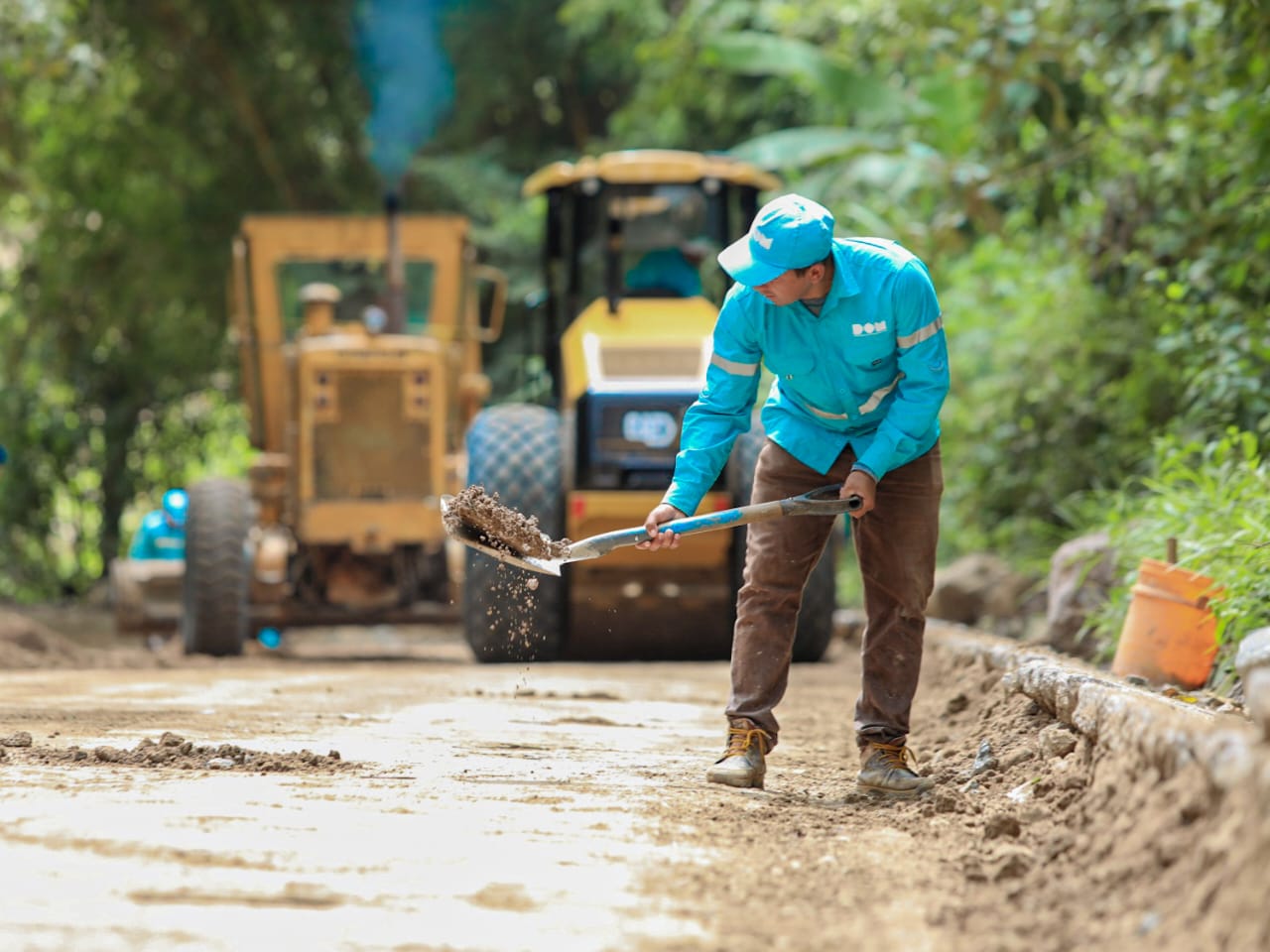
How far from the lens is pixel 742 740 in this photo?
16.9 feet

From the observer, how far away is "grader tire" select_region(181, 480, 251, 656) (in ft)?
33.3

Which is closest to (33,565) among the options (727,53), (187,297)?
(187,297)

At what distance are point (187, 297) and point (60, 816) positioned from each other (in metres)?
15.0

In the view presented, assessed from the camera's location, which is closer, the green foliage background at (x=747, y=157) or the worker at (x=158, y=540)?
the green foliage background at (x=747, y=157)

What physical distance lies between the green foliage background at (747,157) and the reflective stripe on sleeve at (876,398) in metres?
2.80

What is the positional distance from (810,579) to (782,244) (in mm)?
4275

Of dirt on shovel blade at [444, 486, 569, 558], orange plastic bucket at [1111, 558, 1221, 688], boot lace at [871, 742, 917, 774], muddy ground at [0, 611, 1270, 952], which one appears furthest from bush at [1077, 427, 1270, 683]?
dirt on shovel blade at [444, 486, 569, 558]

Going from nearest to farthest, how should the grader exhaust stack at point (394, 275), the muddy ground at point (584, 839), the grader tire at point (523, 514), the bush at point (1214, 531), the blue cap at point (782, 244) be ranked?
the muddy ground at point (584, 839)
the blue cap at point (782, 244)
the bush at point (1214, 531)
the grader tire at point (523, 514)
the grader exhaust stack at point (394, 275)

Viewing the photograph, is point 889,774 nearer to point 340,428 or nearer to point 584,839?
point 584,839

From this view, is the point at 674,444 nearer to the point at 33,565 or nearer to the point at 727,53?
the point at 727,53

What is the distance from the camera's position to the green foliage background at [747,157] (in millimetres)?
9578

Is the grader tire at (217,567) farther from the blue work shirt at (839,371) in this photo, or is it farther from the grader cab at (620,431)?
the blue work shirt at (839,371)

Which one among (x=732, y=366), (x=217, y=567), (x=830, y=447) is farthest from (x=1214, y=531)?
(x=217, y=567)

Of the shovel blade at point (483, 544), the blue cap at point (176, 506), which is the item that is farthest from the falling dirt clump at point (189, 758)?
the blue cap at point (176, 506)
